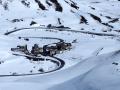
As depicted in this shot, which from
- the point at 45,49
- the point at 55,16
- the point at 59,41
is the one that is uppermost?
the point at 55,16

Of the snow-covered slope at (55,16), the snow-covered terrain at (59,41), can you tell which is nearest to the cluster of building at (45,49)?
the snow-covered terrain at (59,41)

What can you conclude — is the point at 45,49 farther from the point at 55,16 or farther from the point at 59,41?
the point at 55,16

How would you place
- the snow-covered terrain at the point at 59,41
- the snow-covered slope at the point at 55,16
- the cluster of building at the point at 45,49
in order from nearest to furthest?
the snow-covered terrain at the point at 59,41 < the cluster of building at the point at 45,49 < the snow-covered slope at the point at 55,16

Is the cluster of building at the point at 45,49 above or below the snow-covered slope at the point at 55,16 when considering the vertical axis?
below

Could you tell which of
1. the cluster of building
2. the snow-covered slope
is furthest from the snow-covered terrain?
the cluster of building

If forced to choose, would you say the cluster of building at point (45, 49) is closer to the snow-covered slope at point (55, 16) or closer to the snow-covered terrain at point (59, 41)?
the snow-covered terrain at point (59, 41)

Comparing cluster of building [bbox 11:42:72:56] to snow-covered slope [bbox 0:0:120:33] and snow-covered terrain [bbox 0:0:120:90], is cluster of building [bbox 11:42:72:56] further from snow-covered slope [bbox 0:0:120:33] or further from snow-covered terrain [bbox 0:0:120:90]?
snow-covered slope [bbox 0:0:120:33]

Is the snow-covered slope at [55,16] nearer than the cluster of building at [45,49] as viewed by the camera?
No

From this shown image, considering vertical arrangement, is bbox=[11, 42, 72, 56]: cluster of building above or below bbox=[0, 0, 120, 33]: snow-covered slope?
below

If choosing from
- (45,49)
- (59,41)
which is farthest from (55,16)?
(45,49)

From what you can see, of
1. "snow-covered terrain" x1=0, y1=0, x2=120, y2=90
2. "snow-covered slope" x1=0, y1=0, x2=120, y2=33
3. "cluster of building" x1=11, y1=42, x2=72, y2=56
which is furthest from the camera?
"snow-covered slope" x1=0, y1=0, x2=120, y2=33
